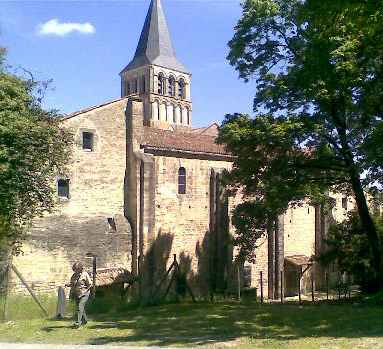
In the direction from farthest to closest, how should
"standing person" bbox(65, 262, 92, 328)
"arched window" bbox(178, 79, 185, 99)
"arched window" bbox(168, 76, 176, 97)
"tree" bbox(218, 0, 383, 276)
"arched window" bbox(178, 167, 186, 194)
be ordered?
"arched window" bbox(178, 79, 185, 99) → "arched window" bbox(168, 76, 176, 97) → "arched window" bbox(178, 167, 186, 194) → "tree" bbox(218, 0, 383, 276) → "standing person" bbox(65, 262, 92, 328)

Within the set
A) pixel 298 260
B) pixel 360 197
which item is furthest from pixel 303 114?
pixel 298 260

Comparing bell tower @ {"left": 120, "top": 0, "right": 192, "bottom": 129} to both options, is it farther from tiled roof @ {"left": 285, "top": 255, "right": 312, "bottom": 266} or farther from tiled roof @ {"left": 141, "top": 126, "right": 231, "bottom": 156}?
tiled roof @ {"left": 141, "top": 126, "right": 231, "bottom": 156}

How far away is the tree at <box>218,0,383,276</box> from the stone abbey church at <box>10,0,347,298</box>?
7962 millimetres

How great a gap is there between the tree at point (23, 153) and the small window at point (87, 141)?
5671 millimetres

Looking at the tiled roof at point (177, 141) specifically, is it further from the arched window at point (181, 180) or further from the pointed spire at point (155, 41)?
the pointed spire at point (155, 41)

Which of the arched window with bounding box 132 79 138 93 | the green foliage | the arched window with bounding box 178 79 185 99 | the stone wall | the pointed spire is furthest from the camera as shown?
the arched window with bounding box 178 79 185 99

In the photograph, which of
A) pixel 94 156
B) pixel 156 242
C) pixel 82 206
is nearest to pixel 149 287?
pixel 156 242

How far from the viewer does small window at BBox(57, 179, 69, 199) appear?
26606 millimetres

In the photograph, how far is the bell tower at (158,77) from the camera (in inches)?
3127

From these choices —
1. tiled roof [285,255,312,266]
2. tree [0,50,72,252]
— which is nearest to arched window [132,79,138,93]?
tiled roof [285,255,312,266]

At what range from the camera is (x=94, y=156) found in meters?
27.9

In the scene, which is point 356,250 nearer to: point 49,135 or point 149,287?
point 149,287

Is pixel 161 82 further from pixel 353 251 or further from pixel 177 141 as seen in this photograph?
pixel 353 251

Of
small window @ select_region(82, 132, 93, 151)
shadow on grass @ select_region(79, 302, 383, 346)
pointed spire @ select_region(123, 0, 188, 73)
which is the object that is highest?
pointed spire @ select_region(123, 0, 188, 73)
